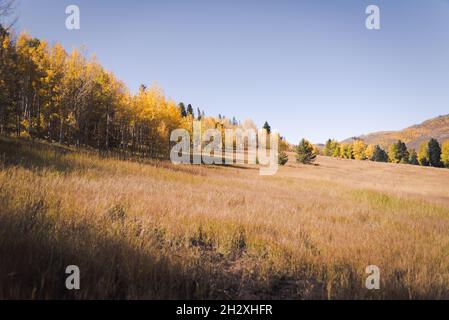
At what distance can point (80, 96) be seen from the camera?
24.7 m

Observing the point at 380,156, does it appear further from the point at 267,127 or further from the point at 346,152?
the point at 267,127

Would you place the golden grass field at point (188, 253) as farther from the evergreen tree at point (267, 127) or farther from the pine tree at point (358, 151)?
the pine tree at point (358, 151)

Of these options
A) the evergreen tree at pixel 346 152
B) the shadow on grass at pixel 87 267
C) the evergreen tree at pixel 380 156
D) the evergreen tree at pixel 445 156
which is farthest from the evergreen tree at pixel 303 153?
the shadow on grass at pixel 87 267

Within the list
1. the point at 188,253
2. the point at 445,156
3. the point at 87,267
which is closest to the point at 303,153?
the point at 445,156

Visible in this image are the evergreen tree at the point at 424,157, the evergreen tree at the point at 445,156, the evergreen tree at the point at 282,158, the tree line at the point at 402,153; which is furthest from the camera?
the evergreen tree at the point at 424,157

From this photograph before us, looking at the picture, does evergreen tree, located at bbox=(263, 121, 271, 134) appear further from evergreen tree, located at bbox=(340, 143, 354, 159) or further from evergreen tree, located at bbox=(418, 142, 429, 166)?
evergreen tree, located at bbox=(418, 142, 429, 166)

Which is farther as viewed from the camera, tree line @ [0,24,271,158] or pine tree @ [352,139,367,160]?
pine tree @ [352,139,367,160]

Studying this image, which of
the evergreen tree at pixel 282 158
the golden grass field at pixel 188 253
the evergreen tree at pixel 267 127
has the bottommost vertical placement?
the golden grass field at pixel 188 253

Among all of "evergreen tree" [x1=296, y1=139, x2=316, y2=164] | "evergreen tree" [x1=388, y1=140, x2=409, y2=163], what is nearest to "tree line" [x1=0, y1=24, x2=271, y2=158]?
"evergreen tree" [x1=296, y1=139, x2=316, y2=164]

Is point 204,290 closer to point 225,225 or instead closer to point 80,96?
point 225,225

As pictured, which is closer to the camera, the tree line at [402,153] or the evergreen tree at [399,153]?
the tree line at [402,153]

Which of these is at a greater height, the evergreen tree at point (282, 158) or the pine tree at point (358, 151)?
the pine tree at point (358, 151)
